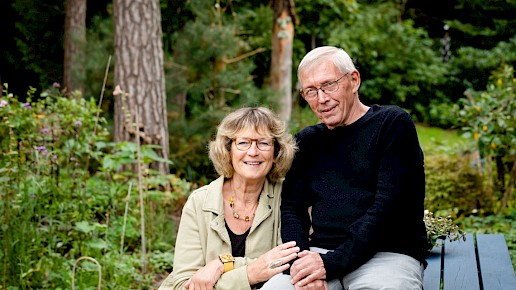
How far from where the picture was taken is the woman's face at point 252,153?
2.98 metres

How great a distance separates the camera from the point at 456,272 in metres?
3.27

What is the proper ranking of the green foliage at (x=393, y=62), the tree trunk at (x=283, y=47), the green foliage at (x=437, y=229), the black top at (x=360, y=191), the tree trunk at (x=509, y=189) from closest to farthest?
the black top at (x=360, y=191) → the green foliage at (x=437, y=229) → the tree trunk at (x=509, y=189) → the tree trunk at (x=283, y=47) → the green foliage at (x=393, y=62)

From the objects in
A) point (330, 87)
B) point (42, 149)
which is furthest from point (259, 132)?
point (42, 149)

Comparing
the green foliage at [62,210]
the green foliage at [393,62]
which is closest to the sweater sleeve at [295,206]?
the green foliage at [62,210]

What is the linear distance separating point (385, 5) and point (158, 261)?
1290 centimetres

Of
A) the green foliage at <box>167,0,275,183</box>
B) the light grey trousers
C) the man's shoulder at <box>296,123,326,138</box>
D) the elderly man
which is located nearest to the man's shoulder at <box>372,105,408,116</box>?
the elderly man

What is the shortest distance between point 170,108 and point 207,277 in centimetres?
621

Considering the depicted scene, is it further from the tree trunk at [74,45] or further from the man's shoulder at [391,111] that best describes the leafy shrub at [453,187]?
the tree trunk at [74,45]

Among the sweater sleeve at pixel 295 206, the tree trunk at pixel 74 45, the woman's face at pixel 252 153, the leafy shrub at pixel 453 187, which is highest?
the tree trunk at pixel 74 45

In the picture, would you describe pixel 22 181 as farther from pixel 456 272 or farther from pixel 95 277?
pixel 456 272

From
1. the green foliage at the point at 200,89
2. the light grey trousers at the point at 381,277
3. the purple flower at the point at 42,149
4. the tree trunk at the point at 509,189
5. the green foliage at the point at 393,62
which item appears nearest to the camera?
the light grey trousers at the point at 381,277

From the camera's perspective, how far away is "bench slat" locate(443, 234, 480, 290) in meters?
3.07

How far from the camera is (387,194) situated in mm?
2770

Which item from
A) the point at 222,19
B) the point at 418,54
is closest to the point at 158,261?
the point at 222,19
